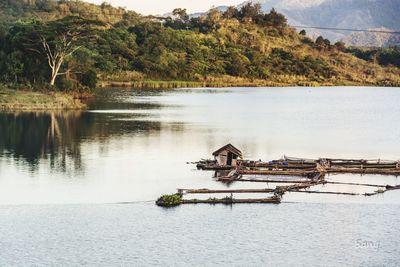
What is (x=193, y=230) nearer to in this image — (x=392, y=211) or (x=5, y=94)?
(x=392, y=211)

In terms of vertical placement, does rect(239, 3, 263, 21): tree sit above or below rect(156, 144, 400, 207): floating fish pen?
above

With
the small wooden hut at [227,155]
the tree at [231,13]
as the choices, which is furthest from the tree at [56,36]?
the tree at [231,13]

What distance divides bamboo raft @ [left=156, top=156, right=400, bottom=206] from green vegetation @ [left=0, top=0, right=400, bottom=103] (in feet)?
112

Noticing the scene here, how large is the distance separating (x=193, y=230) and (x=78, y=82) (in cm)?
4895

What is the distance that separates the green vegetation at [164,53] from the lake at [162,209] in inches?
401

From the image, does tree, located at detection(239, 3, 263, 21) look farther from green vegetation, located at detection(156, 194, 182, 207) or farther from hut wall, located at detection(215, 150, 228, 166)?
green vegetation, located at detection(156, 194, 182, 207)

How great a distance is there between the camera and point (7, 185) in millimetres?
33531

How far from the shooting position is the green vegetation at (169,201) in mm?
29875

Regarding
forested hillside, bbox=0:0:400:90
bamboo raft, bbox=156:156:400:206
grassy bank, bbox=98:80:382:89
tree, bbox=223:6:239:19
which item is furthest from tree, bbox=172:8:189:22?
bamboo raft, bbox=156:156:400:206

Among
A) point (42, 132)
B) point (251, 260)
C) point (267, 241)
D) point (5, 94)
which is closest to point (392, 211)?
point (267, 241)

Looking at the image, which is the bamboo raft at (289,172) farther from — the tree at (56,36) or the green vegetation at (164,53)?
the green vegetation at (164,53)

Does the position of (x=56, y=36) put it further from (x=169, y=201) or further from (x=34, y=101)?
(x=169, y=201)

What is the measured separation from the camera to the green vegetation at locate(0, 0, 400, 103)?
6969 centimetres

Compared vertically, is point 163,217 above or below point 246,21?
below
